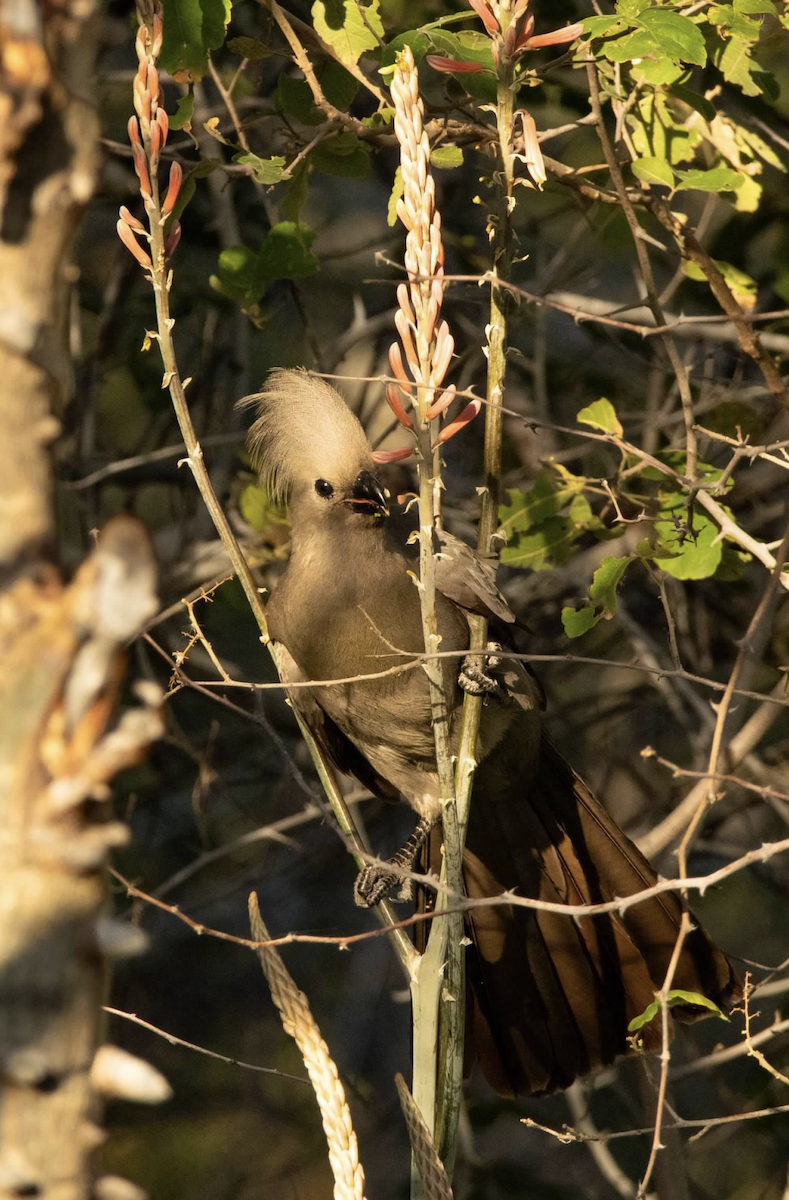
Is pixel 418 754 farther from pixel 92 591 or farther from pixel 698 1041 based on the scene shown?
pixel 92 591

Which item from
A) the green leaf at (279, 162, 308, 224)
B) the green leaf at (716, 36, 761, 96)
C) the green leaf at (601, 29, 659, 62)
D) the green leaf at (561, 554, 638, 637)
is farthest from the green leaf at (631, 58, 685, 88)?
the green leaf at (561, 554, 638, 637)

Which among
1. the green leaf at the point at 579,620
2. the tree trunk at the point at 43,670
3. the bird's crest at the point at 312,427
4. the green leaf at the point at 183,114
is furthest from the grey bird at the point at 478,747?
the tree trunk at the point at 43,670

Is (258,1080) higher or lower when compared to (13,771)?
lower

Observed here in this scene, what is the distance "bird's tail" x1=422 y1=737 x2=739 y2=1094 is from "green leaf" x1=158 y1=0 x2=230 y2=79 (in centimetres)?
198

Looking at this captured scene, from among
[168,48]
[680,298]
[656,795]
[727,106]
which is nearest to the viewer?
[168,48]

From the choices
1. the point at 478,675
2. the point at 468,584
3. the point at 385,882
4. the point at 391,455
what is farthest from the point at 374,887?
the point at 391,455

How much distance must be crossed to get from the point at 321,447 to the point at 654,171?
1.12 meters

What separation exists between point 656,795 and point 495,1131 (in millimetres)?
1352

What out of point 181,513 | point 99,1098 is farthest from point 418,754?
point 99,1098

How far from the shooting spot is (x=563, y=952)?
323cm

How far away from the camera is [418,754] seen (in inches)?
130

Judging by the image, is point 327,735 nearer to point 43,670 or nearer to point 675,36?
point 675,36

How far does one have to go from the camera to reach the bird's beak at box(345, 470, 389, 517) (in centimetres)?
315

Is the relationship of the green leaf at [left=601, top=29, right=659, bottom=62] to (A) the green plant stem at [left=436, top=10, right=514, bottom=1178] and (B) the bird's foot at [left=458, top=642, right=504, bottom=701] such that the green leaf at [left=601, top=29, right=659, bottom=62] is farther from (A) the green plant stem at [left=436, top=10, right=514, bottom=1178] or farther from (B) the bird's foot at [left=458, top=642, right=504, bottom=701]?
(B) the bird's foot at [left=458, top=642, right=504, bottom=701]
